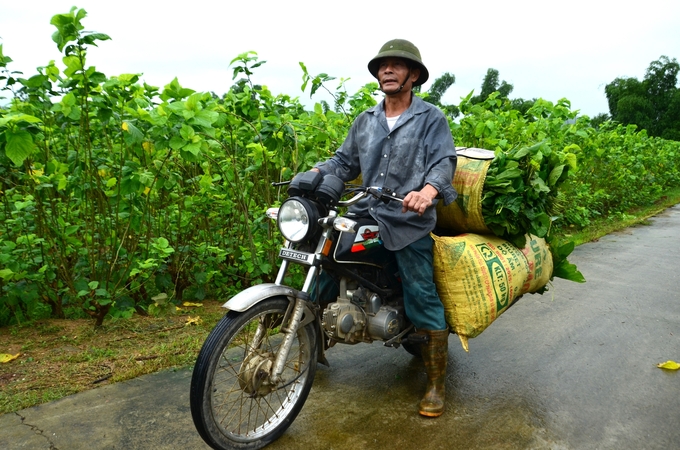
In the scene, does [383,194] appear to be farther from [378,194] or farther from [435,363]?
[435,363]

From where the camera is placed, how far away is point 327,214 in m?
2.83

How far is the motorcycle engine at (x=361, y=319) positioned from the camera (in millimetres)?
3039

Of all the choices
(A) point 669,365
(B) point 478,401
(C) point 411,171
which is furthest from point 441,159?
(A) point 669,365

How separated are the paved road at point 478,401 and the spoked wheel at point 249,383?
15cm

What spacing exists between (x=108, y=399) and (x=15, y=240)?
1671 mm

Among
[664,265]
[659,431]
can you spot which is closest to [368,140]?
[659,431]

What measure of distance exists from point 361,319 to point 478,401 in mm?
871

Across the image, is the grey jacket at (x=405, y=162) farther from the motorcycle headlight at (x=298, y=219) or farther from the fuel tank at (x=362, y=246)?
the motorcycle headlight at (x=298, y=219)

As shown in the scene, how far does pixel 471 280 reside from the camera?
10.7ft

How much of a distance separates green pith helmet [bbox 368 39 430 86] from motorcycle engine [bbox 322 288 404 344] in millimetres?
1287

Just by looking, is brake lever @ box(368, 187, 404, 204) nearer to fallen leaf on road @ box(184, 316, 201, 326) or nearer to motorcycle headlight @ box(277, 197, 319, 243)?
motorcycle headlight @ box(277, 197, 319, 243)

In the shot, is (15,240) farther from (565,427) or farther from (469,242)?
(565,427)

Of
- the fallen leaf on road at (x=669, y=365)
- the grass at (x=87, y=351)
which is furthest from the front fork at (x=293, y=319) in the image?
the fallen leaf on road at (x=669, y=365)

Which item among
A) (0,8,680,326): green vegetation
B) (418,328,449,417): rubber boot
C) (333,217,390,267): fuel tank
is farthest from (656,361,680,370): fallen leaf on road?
(333,217,390,267): fuel tank
